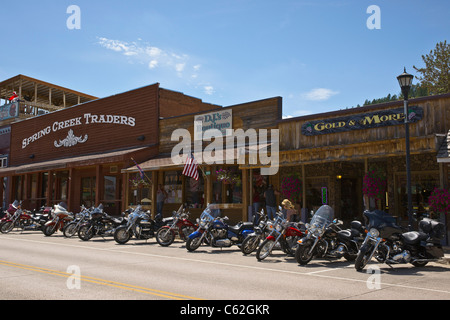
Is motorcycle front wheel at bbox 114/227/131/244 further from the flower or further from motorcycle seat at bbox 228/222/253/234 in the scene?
the flower

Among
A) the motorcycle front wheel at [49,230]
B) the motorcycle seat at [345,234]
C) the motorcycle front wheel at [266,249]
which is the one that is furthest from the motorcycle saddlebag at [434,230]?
the motorcycle front wheel at [49,230]

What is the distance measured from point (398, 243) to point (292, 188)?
770cm

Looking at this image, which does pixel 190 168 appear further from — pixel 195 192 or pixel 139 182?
pixel 139 182

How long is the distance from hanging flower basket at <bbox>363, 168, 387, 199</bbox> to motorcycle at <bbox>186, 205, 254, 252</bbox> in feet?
15.1

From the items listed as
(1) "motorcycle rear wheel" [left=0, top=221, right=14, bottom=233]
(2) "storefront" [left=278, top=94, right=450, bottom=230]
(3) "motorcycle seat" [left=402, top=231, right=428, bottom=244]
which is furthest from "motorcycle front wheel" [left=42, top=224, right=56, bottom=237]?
(3) "motorcycle seat" [left=402, top=231, right=428, bottom=244]

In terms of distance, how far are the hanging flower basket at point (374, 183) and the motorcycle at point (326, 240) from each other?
13.9 ft

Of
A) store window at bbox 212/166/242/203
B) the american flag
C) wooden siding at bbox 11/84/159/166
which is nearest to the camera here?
the american flag

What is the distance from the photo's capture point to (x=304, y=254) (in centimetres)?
1035

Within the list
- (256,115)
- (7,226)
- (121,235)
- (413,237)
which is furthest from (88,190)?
(413,237)

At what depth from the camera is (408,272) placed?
945cm

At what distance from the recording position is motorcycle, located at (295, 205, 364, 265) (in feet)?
34.0

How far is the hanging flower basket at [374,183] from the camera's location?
15.0 metres
